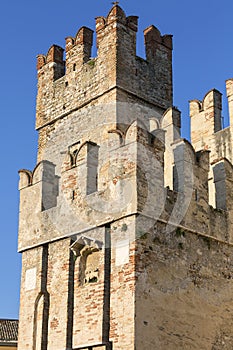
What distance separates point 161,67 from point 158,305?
264 inches

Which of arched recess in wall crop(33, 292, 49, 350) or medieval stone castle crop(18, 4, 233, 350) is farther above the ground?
medieval stone castle crop(18, 4, 233, 350)

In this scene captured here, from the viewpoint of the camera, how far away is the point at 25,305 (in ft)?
44.6

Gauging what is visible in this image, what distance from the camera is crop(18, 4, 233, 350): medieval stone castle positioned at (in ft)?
38.5

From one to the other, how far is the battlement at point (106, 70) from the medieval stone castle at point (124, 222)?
0.04m

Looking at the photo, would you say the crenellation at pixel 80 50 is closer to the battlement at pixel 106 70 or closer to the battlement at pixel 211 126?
the battlement at pixel 106 70

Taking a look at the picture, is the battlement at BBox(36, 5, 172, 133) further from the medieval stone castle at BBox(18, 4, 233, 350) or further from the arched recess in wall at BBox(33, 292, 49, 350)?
the arched recess in wall at BBox(33, 292, 49, 350)

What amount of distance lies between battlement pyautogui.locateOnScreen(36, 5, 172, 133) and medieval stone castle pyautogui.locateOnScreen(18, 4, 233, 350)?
0.13ft

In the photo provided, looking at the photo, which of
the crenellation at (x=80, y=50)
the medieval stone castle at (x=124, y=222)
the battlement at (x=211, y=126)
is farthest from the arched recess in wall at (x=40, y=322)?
the crenellation at (x=80, y=50)

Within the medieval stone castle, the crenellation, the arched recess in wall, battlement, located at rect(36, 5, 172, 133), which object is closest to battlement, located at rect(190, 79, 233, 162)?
the medieval stone castle

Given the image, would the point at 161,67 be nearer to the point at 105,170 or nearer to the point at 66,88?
the point at 66,88

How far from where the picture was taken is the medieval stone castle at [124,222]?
11727 mm

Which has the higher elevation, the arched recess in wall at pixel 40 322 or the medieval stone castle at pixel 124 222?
the medieval stone castle at pixel 124 222

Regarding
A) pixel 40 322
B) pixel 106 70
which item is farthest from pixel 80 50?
pixel 40 322

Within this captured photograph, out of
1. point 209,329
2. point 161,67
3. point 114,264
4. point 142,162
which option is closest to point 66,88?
point 161,67
